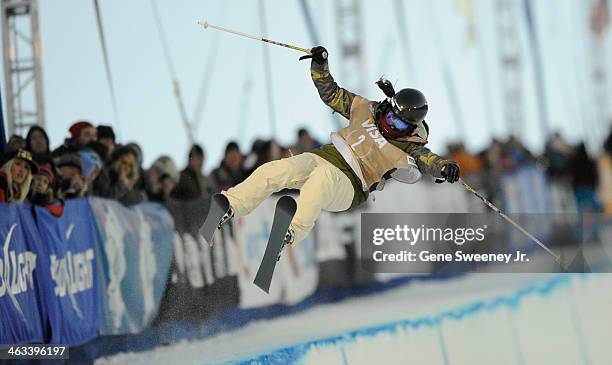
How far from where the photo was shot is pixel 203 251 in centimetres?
635

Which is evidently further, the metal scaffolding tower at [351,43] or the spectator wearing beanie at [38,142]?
the metal scaffolding tower at [351,43]

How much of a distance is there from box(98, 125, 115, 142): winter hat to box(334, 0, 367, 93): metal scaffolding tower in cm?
147

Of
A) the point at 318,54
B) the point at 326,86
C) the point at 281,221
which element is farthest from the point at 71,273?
the point at 318,54

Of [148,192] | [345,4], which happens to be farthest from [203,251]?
[345,4]

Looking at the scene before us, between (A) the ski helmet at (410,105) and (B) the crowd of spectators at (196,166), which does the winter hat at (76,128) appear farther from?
(A) the ski helmet at (410,105)

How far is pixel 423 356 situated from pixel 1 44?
10.6 ft

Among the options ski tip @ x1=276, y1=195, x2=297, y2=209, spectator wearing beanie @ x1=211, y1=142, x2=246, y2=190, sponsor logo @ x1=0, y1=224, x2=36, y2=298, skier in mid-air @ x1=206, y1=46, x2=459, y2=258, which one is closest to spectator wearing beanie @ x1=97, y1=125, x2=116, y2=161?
spectator wearing beanie @ x1=211, y1=142, x2=246, y2=190

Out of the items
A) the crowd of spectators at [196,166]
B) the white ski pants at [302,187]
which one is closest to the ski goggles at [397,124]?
the white ski pants at [302,187]

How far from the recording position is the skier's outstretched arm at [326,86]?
4508 millimetres

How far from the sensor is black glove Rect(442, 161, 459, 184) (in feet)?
14.2

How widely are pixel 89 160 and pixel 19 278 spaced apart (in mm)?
851

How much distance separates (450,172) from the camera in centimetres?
434

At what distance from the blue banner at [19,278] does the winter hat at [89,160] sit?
1.64 feet

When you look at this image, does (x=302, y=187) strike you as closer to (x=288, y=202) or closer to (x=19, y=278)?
(x=288, y=202)
